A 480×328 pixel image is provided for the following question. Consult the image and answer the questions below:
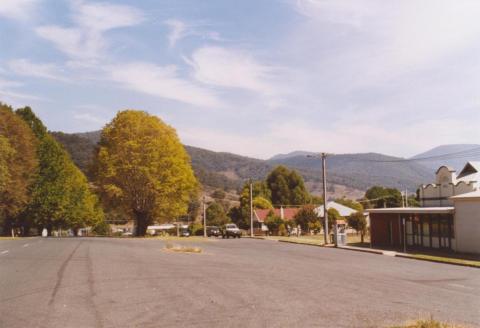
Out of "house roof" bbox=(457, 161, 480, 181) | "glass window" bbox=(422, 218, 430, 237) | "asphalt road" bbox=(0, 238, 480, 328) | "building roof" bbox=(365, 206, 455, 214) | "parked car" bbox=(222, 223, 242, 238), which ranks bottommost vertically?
"parked car" bbox=(222, 223, 242, 238)

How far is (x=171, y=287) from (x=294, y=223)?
60.6 m

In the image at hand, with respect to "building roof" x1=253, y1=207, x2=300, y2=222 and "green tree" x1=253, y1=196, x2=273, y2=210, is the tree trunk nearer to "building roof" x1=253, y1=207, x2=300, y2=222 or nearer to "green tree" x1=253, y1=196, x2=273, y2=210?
"building roof" x1=253, y1=207, x2=300, y2=222

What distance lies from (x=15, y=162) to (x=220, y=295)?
147ft

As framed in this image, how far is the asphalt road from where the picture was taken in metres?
10.7

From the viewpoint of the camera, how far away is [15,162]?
2042 inches

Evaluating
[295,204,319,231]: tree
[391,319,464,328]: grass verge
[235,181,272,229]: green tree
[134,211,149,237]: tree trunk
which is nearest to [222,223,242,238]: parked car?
[295,204,319,231]: tree

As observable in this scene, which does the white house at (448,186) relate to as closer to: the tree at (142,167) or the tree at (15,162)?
the tree at (142,167)

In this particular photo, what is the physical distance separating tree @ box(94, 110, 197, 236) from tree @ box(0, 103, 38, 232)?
794cm

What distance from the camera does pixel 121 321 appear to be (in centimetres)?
1035

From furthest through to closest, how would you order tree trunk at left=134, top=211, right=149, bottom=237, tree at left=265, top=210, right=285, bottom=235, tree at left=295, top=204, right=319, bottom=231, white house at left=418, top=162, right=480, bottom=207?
tree at left=265, top=210, right=285, bottom=235 → tree at left=295, top=204, right=319, bottom=231 → tree trunk at left=134, top=211, right=149, bottom=237 → white house at left=418, top=162, right=480, bottom=207

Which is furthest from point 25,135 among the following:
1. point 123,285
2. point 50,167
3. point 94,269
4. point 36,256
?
point 123,285

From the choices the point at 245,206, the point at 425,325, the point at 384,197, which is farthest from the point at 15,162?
the point at 384,197

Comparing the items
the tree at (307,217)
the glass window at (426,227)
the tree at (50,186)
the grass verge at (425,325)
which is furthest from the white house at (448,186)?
the tree at (50,186)

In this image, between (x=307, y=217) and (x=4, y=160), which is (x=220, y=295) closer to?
(x=4, y=160)
